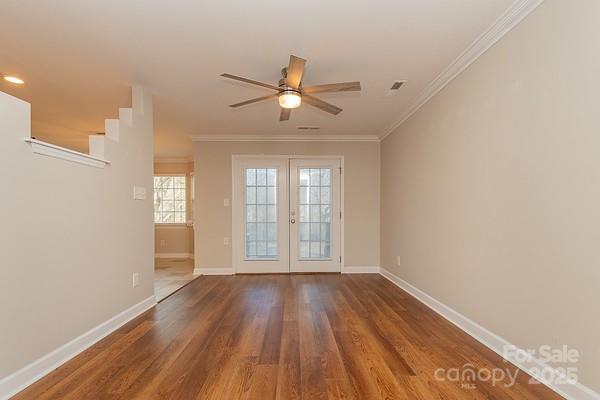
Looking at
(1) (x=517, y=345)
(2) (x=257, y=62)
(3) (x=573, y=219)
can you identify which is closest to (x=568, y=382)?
(1) (x=517, y=345)

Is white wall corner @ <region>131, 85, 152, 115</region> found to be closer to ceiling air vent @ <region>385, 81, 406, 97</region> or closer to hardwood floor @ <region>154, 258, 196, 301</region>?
hardwood floor @ <region>154, 258, 196, 301</region>

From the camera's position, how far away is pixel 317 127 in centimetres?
459

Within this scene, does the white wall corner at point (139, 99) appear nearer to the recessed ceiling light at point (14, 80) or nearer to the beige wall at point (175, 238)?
the recessed ceiling light at point (14, 80)

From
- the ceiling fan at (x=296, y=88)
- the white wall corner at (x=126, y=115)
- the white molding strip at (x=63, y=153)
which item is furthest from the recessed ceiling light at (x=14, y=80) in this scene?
the ceiling fan at (x=296, y=88)

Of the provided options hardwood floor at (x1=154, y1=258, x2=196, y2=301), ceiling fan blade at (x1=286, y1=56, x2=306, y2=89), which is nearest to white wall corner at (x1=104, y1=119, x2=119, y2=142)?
ceiling fan blade at (x1=286, y1=56, x2=306, y2=89)

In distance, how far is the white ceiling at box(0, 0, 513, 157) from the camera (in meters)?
1.93

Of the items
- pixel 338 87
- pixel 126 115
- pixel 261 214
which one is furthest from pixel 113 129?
pixel 261 214

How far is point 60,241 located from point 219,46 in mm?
1895

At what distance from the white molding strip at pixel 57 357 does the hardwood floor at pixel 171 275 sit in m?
0.93

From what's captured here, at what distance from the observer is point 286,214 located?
517cm

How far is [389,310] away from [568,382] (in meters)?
1.61

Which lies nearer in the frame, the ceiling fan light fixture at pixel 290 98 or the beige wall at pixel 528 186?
the beige wall at pixel 528 186

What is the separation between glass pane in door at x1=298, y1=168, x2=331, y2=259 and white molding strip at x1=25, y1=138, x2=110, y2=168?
3.20 m

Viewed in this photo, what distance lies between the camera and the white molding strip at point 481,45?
186 cm
